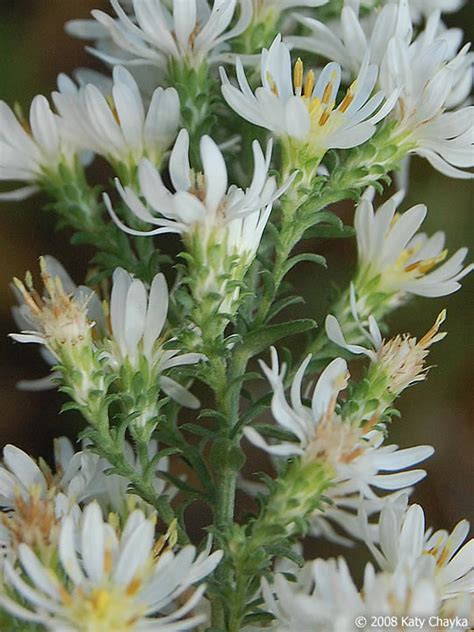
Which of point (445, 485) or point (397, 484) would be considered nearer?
point (397, 484)

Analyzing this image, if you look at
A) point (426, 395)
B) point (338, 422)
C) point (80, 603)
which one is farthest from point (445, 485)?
point (80, 603)

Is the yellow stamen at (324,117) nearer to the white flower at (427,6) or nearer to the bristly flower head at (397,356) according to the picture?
the bristly flower head at (397,356)

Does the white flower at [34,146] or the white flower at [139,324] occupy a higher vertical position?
the white flower at [34,146]

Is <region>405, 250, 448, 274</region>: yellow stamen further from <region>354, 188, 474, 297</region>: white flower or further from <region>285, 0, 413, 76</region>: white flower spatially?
<region>285, 0, 413, 76</region>: white flower

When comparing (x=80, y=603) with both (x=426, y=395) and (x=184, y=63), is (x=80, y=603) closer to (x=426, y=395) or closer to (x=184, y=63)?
(x=184, y=63)

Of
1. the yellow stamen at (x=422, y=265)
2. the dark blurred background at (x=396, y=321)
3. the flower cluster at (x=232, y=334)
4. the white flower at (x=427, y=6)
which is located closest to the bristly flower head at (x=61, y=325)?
the flower cluster at (x=232, y=334)
